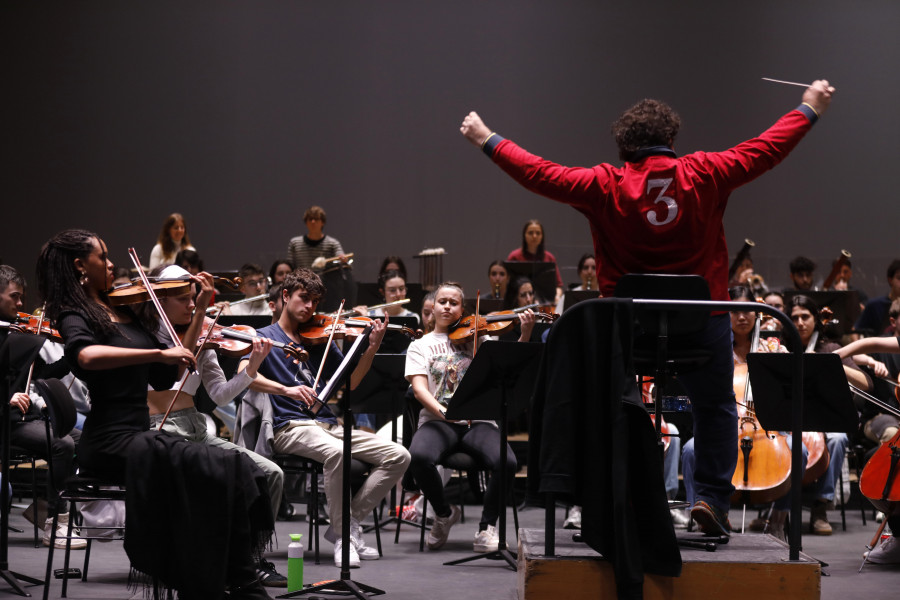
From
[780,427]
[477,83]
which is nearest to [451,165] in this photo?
[477,83]

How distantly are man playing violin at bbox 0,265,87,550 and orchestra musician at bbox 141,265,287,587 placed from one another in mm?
697

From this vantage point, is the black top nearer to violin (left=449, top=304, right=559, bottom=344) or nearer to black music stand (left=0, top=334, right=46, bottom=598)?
black music stand (left=0, top=334, right=46, bottom=598)

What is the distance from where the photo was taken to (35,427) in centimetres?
445

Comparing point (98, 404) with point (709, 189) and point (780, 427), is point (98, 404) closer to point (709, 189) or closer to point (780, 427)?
point (709, 189)

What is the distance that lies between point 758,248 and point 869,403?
4.32 metres

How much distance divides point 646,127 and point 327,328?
2.03 metres

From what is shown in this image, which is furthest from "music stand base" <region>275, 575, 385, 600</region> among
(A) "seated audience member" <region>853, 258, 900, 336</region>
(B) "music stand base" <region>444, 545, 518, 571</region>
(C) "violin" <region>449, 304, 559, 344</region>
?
(A) "seated audience member" <region>853, 258, 900, 336</region>

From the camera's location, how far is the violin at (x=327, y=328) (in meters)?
4.31

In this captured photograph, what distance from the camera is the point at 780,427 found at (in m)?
3.67

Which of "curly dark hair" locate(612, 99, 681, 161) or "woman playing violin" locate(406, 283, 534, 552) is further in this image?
"woman playing violin" locate(406, 283, 534, 552)

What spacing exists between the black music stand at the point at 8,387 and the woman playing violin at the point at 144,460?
40cm

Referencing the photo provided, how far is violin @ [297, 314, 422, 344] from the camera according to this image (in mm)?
4309

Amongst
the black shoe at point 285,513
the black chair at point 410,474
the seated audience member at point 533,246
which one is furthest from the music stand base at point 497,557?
the seated audience member at point 533,246

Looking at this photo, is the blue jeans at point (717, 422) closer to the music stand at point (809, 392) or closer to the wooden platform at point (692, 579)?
the wooden platform at point (692, 579)
